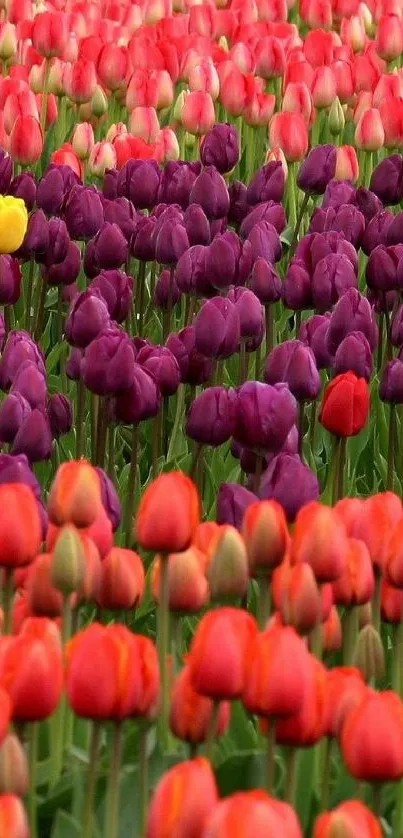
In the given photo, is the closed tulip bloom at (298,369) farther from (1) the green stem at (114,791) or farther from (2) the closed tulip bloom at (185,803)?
(2) the closed tulip bloom at (185,803)

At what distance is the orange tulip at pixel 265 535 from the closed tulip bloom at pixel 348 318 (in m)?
0.99

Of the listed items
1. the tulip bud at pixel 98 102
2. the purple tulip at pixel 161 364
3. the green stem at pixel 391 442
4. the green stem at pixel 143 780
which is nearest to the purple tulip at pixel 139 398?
the purple tulip at pixel 161 364

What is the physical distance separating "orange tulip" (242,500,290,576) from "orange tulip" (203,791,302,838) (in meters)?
0.54

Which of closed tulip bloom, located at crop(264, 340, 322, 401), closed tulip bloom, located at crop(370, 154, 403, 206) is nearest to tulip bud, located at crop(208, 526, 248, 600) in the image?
closed tulip bloom, located at crop(264, 340, 322, 401)

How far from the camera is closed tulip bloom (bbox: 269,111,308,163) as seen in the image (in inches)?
169

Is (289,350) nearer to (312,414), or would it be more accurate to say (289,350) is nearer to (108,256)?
(312,414)

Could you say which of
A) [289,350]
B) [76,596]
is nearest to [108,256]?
[289,350]

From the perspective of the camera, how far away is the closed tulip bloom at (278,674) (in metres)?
1.29

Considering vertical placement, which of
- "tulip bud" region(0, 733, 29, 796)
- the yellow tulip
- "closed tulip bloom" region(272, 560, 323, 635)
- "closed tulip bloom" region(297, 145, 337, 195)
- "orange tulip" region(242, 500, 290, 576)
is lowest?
"tulip bud" region(0, 733, 29, 796)

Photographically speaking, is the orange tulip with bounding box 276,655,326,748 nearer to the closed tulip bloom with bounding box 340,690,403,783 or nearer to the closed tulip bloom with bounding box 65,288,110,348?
the closed tulip bloom with bounding box 340,690,403,783

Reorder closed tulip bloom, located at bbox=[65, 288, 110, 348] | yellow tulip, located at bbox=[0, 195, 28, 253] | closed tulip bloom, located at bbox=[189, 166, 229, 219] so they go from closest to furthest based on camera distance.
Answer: closed tulip bloom, located at bbox=[65, 288, 110, 348], yellow tulip, located at bbox=[0, 195, 28, 253], closed tulip bloom, located at bbox=[189, 166, 229, 219]

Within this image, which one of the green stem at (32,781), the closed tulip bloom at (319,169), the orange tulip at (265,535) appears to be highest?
the closed tulip bloom at (319,169)

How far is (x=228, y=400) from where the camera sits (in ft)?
7.42

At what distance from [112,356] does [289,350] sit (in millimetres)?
321
